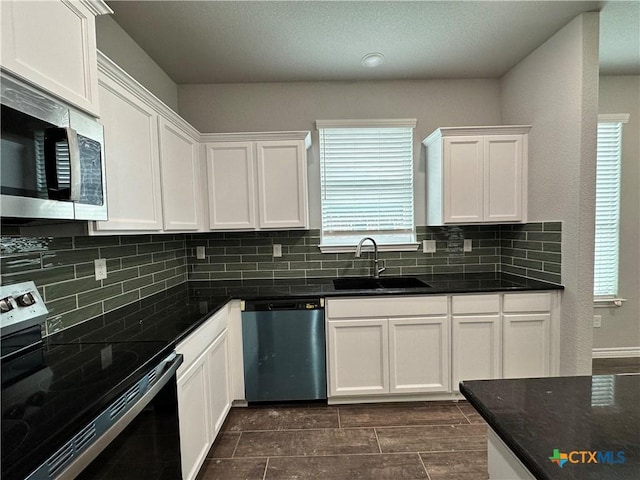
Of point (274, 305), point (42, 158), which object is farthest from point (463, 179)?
point (42, 158)

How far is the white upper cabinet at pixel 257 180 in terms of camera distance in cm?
256

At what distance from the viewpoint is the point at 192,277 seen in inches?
115

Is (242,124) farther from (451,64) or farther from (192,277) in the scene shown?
(451,64)

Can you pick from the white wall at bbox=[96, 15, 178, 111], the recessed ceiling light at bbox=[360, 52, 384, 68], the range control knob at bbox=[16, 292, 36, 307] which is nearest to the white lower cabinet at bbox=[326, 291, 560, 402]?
the range control knob at bbox=[16, 292, 36, 307]

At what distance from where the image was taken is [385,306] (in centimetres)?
235

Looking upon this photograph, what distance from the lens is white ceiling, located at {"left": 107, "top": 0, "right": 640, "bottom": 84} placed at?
1.94 m

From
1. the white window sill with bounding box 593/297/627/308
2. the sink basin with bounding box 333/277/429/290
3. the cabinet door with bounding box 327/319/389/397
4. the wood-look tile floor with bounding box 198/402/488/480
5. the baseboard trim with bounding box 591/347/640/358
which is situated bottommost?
the wood-look tile floor with bounding box 198/402/488/480

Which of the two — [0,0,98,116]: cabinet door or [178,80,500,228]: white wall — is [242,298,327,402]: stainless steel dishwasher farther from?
[0,0,98,116]: cabinet door

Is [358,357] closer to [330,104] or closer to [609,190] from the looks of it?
[330,104]

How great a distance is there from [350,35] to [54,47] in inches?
69.5

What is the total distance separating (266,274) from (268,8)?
6.65 feet

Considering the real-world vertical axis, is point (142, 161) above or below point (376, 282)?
above

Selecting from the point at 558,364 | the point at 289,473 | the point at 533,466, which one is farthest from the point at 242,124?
the point at 558,364

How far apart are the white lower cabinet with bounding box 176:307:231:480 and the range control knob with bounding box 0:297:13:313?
24.9 inches
